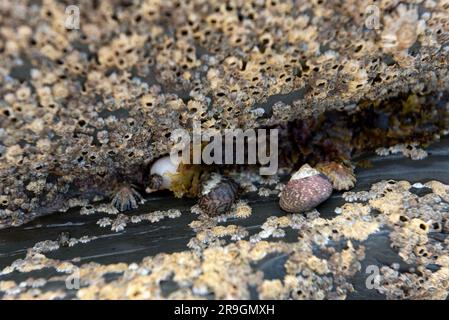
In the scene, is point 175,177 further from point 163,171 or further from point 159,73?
point 159,73

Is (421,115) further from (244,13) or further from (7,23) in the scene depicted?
(7,23)

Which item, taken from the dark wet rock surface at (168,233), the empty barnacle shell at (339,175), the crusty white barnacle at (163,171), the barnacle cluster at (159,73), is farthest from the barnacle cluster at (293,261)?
the barnacle cluster at (159,73)

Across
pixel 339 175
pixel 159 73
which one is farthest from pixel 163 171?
pixel 339 175

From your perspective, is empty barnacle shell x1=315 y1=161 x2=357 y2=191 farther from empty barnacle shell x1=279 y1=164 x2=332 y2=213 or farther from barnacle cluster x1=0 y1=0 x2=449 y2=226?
barnacle cluster x1=0 y1=0 x2=449 y2=226

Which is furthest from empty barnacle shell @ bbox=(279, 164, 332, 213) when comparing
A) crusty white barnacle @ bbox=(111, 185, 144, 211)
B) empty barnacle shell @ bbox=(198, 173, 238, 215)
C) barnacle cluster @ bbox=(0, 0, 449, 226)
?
crusty white barnacle @ bbox=(111, 185, 144, 211)
